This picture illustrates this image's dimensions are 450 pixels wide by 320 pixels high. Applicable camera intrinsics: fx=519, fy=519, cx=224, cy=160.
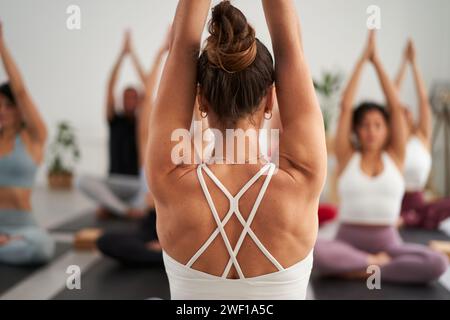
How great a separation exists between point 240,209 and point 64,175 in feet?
12.0

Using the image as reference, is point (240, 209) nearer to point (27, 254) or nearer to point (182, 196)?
point (182, 196)

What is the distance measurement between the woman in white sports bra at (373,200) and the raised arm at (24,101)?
40.9 inches

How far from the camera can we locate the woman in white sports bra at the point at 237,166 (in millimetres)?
722

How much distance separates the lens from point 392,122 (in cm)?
174

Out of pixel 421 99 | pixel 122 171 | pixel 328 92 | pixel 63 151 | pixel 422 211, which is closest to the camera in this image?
pixel 421 99

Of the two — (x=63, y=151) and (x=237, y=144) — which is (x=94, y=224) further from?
(x=237, y=144)

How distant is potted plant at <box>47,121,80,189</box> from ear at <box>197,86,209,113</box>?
11.2 feet

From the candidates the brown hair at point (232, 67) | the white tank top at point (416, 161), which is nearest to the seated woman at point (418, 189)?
the white tank top at point (416, 161)

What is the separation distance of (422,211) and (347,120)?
1275 mm

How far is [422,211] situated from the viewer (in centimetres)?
278

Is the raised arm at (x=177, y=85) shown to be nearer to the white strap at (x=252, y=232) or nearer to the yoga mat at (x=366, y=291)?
the white strap at (x=252, y=232)

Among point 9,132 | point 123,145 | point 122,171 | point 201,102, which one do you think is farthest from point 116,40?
point 201,102

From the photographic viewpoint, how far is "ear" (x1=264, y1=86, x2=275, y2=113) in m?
0.77

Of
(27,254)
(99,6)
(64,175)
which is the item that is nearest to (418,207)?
(27,254)
